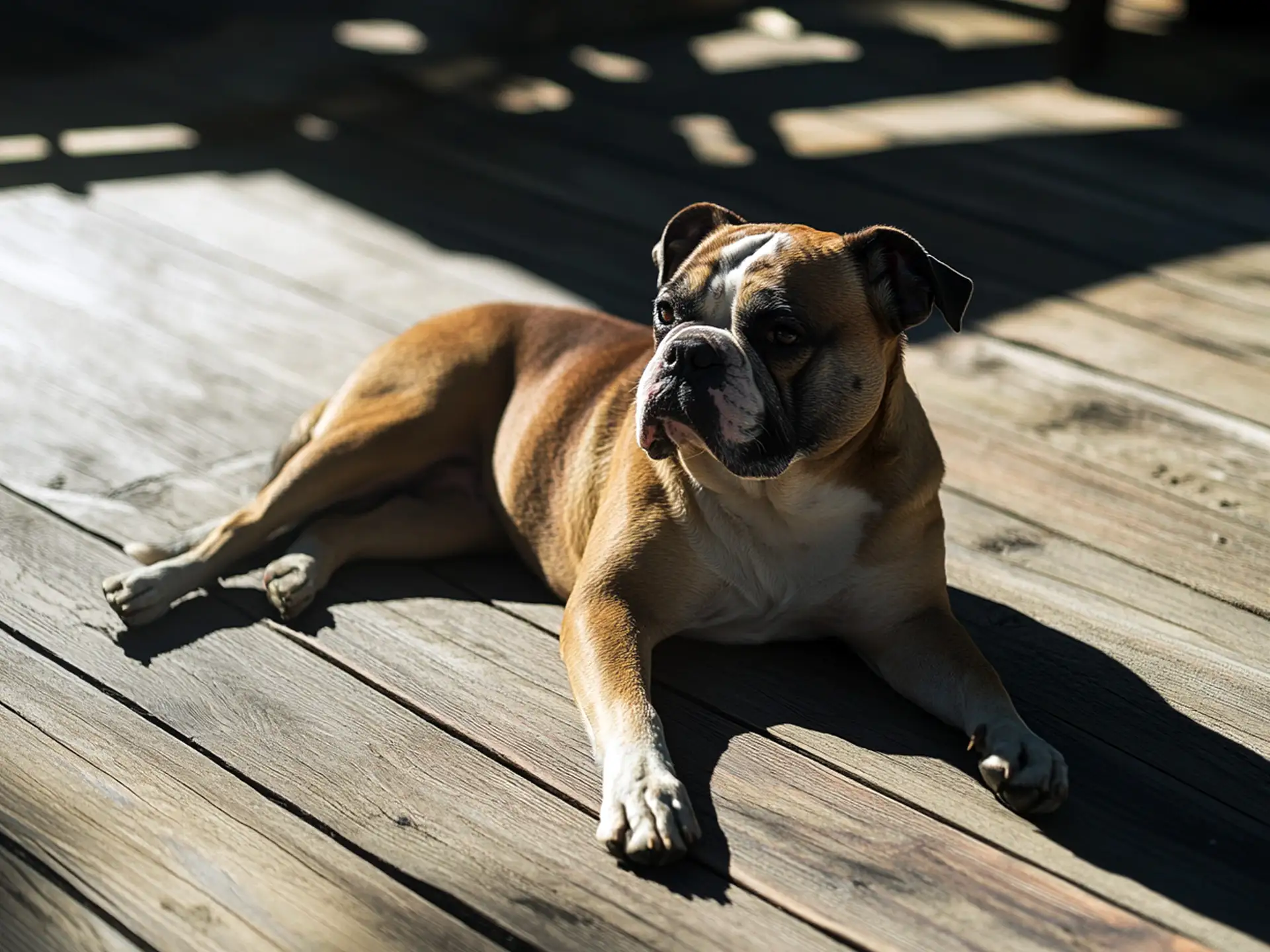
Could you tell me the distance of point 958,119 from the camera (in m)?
7.60

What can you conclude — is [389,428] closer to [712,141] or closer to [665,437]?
Answer: [665,437]

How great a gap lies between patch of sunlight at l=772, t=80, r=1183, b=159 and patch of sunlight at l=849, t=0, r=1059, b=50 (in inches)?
37.5

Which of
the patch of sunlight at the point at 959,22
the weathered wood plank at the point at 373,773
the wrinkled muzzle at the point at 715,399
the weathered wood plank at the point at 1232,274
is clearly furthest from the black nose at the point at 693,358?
the patch of sunlight at the point at 959,22

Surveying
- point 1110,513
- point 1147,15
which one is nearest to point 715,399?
point 1110,513

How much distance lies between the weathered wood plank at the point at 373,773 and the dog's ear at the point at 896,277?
4.06 ft

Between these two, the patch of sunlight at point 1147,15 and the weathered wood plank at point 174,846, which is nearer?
the weathered wood plank at point 174,846

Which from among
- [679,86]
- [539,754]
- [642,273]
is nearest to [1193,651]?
[539,754]

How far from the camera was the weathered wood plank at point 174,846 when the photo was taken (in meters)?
2.47

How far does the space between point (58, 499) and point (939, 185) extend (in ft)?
13.7

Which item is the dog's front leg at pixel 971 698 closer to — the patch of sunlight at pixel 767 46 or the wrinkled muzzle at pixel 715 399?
the wrinkled muzzle at pixel 715 399

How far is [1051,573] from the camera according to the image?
151 inches

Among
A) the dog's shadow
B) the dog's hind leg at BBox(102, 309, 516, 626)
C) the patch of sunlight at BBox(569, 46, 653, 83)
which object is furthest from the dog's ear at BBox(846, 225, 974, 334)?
the patch of sunlight at BBox(569, 46, 653, 83)

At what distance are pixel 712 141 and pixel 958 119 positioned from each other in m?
1.38

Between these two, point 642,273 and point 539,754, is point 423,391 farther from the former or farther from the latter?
point 642,273
